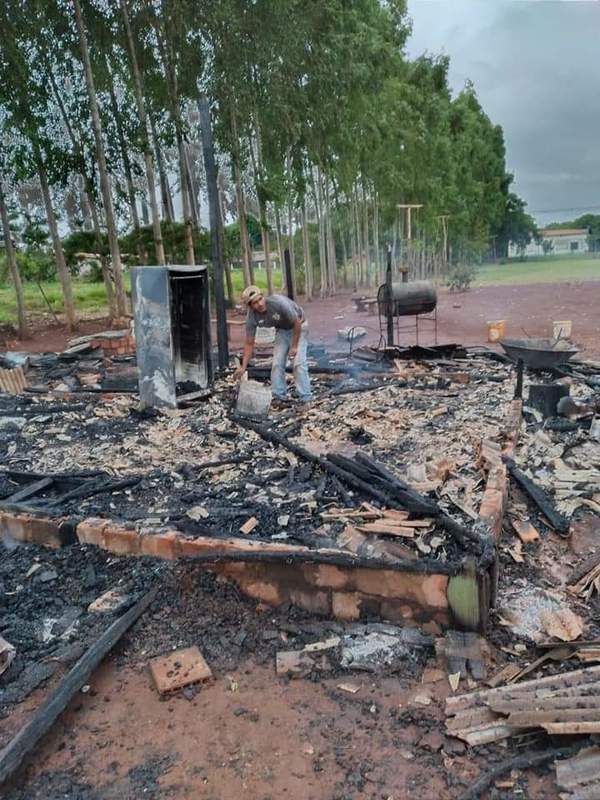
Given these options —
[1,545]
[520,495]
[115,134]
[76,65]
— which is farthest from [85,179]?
[520,495]

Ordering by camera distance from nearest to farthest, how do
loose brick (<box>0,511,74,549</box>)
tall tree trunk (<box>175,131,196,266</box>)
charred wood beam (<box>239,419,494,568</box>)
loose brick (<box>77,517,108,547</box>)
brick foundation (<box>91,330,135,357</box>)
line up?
charred wood beam (<box>239,419,494,568</box>)
loose brick (<box>77,517,108,547</box>)
loose brick (<box>0,511,74,549</box>)
brick foundation (<box>91,330,135,357</box>)
tall tree trunk (<box>175,131,196,266</box>)

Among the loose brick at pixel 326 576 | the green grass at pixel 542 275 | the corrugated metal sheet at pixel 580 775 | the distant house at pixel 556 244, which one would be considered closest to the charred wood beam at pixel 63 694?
the loose brick at pixel 326 576

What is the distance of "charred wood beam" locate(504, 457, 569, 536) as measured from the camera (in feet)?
15.8

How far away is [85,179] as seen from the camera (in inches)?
678

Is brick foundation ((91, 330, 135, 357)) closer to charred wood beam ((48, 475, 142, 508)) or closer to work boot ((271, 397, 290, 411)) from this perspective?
work boot ((271, 397, 290, 411))

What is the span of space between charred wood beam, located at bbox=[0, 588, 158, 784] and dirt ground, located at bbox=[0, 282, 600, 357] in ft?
34.4

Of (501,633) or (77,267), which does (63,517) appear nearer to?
(501,633)

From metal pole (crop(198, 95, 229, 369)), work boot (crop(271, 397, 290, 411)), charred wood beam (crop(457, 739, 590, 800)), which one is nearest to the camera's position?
charred wood beam (crop(457, 739, 590, 800))

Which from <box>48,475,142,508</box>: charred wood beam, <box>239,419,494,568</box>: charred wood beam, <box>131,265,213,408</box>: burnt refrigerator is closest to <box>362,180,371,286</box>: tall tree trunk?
<box>131,265,213,408</box>: burnt refrigerator

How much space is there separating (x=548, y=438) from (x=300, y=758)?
5015 mm

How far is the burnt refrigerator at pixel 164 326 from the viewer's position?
777 centimetres

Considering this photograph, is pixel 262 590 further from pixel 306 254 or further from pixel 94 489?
pixel 306 254

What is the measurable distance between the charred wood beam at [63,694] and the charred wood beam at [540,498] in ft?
10.6

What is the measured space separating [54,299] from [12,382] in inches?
687
